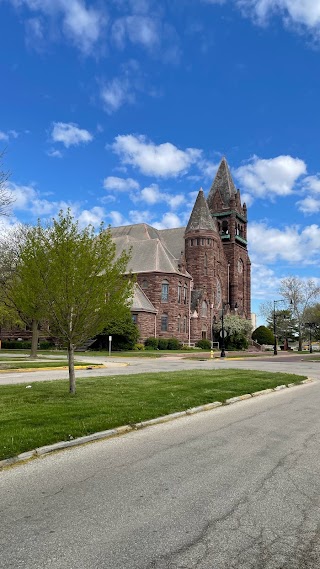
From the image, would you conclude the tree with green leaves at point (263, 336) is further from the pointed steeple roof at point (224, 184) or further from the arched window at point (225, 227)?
Result: the pointed steeple roof at point (224, 184)

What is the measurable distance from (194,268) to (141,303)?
574 inches

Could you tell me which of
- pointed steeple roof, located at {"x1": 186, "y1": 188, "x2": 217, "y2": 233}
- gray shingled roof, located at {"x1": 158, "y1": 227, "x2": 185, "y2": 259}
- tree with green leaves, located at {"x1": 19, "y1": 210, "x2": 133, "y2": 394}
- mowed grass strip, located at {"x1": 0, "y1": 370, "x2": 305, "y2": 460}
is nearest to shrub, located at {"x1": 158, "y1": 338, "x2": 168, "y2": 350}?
gray shingled roof, located at {"x1": 158, "y1": 227, "x2": 185, "y2": 259}

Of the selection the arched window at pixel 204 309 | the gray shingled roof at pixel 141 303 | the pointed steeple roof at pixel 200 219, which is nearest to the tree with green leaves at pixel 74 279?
the gray shingled roof at pixel 141 303

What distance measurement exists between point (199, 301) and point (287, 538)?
64238 mm

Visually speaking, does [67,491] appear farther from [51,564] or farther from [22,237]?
[22,237]

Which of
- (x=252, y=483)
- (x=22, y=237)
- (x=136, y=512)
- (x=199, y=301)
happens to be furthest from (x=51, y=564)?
(x=199, y=301)

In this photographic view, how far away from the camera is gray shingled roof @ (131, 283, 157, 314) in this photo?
57469 millimetres

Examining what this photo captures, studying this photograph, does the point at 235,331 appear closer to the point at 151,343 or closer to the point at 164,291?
the point at 164,291

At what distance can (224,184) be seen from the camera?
3305 inches

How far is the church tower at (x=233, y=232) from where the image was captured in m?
80.1

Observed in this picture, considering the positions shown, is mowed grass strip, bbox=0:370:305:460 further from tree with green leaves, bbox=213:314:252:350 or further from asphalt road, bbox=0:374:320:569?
tree with green leaves, bbox=213:314:252:350

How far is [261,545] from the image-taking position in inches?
152

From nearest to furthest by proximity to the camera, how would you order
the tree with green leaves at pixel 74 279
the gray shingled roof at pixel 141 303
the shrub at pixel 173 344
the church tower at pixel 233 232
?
1. the tree with green leaves at pixel 74 279
2. the gray shingled roof at pixel 141 303
3. the shrub at pixel 173 344
4. the church tower at pixel 233 232

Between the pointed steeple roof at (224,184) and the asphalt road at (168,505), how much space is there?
256 feet
